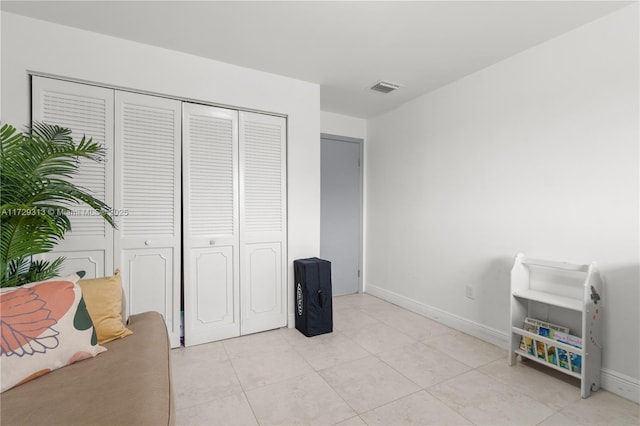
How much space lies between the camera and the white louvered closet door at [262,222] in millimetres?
2791

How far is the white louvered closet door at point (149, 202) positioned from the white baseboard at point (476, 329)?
242 cm

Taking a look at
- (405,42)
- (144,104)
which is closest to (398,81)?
(405,42)

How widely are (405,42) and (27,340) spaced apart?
9.07ft

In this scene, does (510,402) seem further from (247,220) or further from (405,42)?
(405,42)

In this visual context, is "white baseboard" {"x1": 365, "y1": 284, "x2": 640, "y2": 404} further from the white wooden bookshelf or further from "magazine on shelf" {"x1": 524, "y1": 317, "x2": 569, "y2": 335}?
"magazine on shelf" {"x1": 524, "y1": 317, "x2": 569, "y2": 335}

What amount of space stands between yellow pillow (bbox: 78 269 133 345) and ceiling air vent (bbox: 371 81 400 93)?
2782mm

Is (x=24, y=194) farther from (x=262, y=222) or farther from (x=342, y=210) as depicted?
(x=342, y=210)

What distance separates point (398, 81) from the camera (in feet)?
9.93

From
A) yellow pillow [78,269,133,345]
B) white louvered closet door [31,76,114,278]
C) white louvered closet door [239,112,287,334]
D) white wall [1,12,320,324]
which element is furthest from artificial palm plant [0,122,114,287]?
white louvered closet door [239,112,287,334]

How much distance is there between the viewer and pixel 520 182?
8.06ft

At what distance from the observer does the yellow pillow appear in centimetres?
147

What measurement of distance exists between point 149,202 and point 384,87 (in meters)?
2.45

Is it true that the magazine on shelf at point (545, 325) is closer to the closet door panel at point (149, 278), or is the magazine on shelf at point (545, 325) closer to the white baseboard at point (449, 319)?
the white baseboard at point (449, 319)

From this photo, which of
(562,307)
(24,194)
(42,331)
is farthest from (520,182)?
→ (24,194)
